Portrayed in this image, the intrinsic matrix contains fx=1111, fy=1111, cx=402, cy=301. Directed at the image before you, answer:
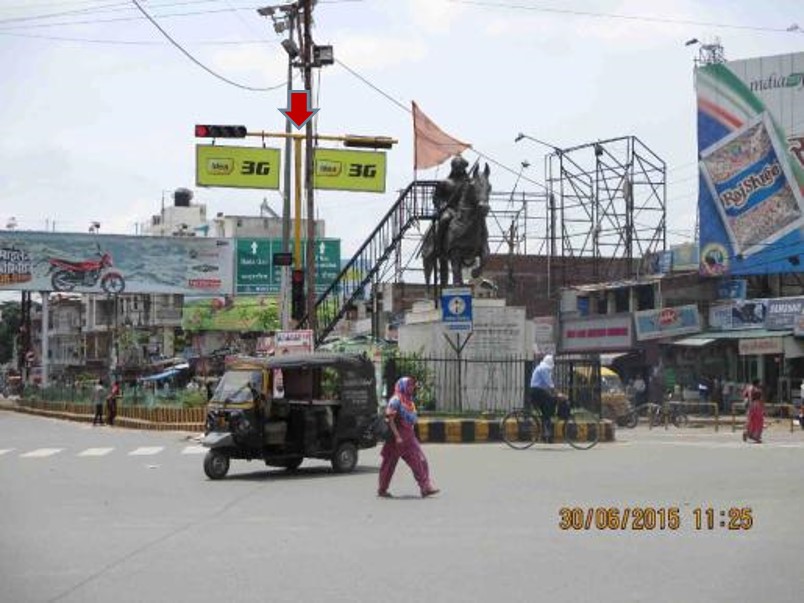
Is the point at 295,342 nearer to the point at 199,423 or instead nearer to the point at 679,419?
the point at 199,423

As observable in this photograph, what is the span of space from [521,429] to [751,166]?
2960 centimetres

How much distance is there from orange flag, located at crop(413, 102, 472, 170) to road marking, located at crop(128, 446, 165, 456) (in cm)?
1091

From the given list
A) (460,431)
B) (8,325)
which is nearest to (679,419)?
(460,431)

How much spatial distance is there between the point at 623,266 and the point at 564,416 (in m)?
Result: 39.1

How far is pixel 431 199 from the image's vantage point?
1227 inches

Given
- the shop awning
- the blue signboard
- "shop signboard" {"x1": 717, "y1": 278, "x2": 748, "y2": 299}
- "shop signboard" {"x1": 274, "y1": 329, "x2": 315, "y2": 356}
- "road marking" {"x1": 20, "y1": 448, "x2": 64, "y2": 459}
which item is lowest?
"road marking" {"x1": 20, "y1": 448, "x2": 64, "y2": 459}

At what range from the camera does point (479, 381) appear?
27.5 meters

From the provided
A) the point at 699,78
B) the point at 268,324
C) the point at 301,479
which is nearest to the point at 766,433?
the point at 301,479

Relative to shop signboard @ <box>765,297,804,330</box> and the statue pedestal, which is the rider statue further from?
shop signboard @ <box>765,297,804,330</box>

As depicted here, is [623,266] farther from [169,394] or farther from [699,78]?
[169,394]

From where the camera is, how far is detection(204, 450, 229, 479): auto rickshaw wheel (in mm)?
17266

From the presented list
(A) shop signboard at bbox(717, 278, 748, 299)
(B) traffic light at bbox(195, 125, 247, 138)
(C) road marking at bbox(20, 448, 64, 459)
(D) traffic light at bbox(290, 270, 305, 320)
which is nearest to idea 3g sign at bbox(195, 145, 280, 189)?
(D) traffic light at bbox(290, 270, 305, 320)

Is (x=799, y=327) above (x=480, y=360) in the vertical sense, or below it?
Answer: above

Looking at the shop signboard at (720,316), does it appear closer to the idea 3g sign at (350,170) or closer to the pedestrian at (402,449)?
the idea 3g sign at (350,170)
